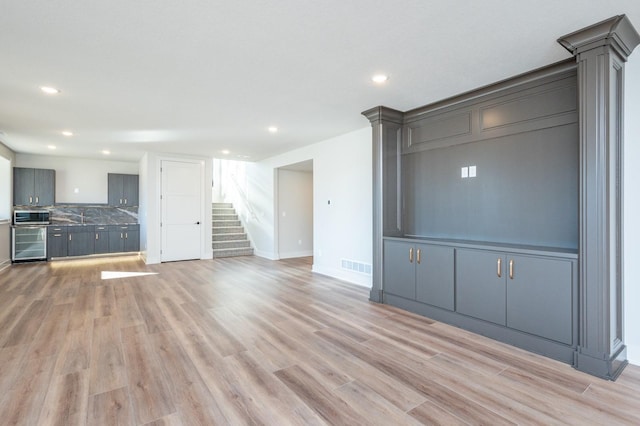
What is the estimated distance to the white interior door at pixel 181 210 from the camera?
748cm

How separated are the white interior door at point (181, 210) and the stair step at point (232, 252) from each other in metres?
0.44

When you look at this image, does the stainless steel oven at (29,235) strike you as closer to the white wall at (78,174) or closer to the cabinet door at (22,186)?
the cabinet door at (22,186)

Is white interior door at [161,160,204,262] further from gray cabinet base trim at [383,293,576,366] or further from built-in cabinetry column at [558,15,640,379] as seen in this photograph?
built-in cabinetry column at [558,15,640,379]

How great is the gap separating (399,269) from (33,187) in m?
8.66

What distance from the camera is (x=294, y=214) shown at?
8.21 metres

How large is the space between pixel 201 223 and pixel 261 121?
160 inches

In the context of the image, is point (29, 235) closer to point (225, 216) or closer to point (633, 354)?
point (225, 216)

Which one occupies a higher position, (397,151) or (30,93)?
(30,93)

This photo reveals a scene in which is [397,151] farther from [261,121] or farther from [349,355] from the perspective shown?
[349,355]

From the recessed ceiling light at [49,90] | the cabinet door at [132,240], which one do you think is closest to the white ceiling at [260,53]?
the recessed ceiling light at [49,90]

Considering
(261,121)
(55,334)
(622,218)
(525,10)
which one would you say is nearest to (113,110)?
(261,121)

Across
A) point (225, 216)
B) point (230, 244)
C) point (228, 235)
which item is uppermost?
point (225, 216)

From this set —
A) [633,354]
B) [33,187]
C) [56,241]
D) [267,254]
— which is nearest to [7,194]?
[33,187]

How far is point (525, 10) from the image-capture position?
2.17 m
